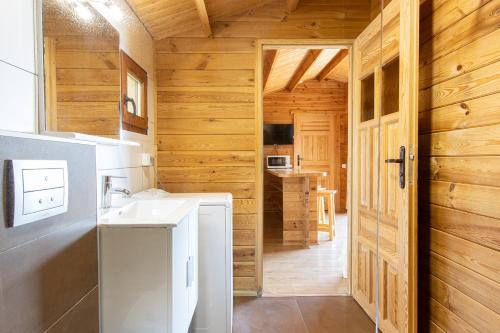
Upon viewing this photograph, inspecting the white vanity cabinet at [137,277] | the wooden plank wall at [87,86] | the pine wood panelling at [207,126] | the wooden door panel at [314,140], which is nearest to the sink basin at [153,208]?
the wooden plank wall at [87,86]

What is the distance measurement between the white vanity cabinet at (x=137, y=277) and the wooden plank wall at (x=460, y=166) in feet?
4.28

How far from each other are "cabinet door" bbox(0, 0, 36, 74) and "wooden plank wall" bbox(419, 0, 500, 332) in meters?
1.70

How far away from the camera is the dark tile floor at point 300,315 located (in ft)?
7.18

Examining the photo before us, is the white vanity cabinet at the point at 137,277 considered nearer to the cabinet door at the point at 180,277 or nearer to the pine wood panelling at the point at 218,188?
the cabinet door at the point at 180,277

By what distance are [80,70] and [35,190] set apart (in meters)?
0.71

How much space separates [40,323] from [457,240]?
169cm

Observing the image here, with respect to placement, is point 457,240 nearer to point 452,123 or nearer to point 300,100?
point 452,123

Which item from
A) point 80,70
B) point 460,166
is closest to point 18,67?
point 80,70

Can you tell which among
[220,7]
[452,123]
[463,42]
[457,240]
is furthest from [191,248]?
[220,7]

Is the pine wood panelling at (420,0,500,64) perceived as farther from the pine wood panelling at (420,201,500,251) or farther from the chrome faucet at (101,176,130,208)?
the chrome faucet at (101,176,130,208)

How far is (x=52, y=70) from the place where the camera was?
42.8 inches

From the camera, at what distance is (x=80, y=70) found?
129cm

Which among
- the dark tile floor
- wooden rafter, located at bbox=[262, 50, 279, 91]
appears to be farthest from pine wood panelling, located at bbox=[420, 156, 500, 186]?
wooden rafter, located at bbox=[262, 50, 279, 91]

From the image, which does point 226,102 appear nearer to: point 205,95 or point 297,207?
point 205,95
